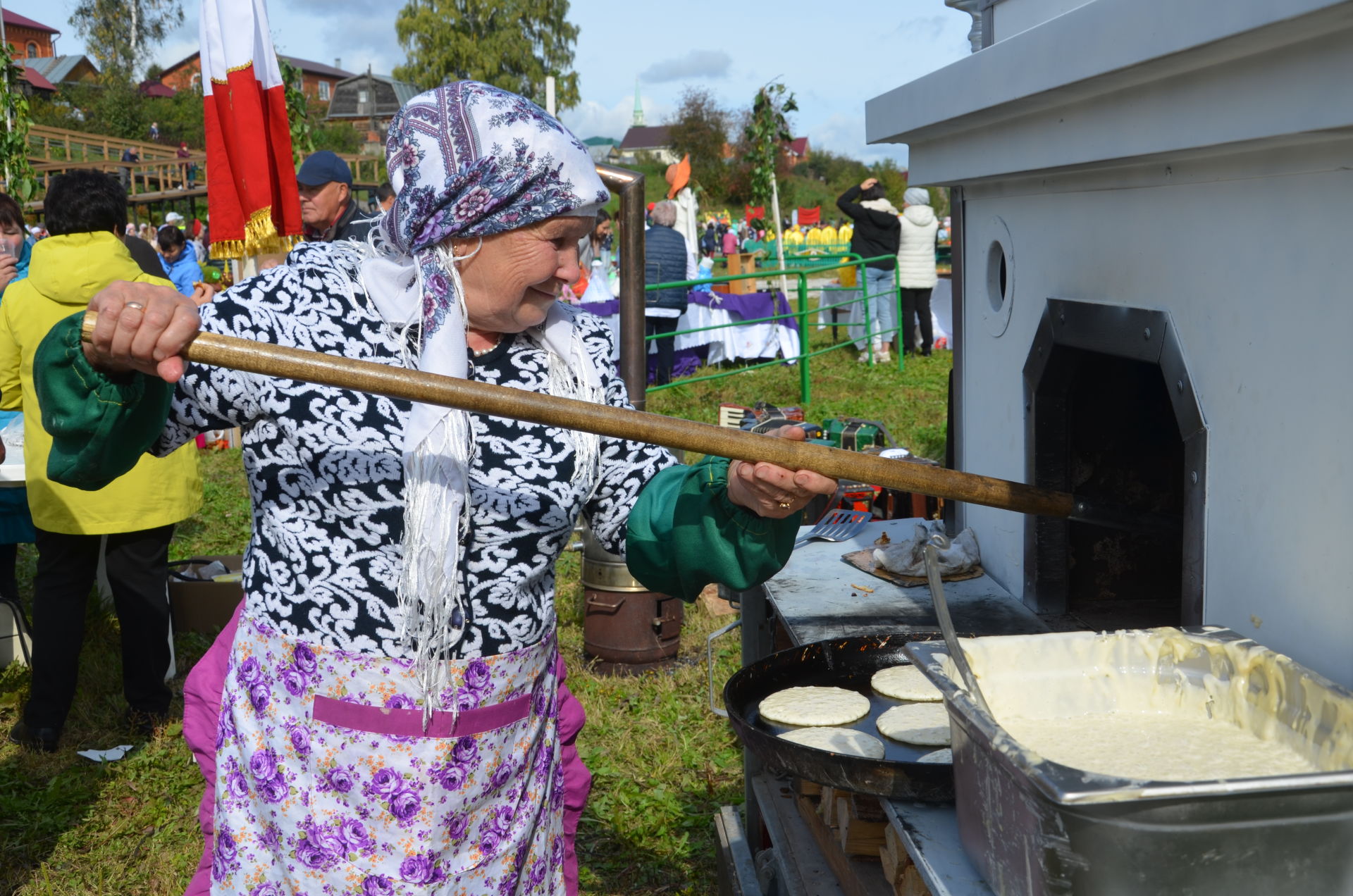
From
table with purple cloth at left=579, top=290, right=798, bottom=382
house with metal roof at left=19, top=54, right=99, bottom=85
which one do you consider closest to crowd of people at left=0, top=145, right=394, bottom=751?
table with purple cloth at left=579, top=290, right=798, bottom=382

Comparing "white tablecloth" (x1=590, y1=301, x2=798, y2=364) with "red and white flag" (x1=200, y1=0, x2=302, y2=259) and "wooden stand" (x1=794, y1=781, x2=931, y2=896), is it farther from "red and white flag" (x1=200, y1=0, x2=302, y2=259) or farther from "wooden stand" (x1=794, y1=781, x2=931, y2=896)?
"wooden stand" (x1=794, y1=781, x2=931, y2=896)

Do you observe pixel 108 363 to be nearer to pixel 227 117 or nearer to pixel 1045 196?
pixel 1045 196

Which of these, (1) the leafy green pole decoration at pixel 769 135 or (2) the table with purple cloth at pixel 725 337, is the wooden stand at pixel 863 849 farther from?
(1) the leafy green pole decoration at pixel 769 135

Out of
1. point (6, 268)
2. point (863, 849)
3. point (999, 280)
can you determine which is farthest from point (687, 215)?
point (863, 849)

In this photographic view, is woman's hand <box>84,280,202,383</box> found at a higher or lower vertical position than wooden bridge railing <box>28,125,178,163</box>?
lower

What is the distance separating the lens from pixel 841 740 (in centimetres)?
223

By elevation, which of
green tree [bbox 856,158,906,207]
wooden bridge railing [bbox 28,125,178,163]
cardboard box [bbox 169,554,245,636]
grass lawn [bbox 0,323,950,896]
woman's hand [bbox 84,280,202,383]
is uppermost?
wooden bridge railing [bbox 28,125,178,163]

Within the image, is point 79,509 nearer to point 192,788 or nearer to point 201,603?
point 192,788

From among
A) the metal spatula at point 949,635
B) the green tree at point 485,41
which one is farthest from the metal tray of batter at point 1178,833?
the green tree at point 485,41

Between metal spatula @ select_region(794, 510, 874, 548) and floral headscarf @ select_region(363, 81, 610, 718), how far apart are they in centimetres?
185

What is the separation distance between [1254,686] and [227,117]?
13.3 feet

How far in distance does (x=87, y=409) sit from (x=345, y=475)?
370mm

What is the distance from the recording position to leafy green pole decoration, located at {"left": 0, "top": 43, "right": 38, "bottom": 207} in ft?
33.3

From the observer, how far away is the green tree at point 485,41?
132 ft
